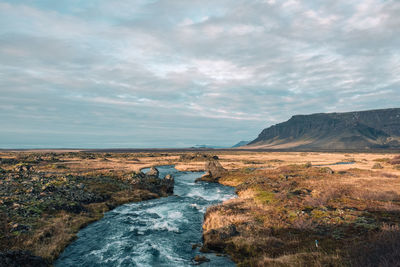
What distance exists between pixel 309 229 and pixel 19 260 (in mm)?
21903

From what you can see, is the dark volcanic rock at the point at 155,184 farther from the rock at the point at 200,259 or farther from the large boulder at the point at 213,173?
the rock at the point at 200,259

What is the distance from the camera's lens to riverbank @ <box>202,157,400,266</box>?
13.7m

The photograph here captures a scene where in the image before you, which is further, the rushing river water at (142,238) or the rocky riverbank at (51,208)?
the rocky riverbank at (51,208)

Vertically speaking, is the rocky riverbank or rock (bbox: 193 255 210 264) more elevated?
the rocky riverbank

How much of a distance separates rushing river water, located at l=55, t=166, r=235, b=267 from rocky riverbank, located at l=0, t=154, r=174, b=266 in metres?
1.39

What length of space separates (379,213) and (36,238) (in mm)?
33183

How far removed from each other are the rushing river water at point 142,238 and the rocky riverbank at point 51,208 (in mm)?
1395

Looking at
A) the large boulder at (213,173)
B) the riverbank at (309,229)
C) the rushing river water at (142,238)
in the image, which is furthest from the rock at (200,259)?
the large boulder at (213,173)

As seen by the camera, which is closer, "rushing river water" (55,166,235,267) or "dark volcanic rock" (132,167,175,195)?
"rushing river water" (55,166,235,267)

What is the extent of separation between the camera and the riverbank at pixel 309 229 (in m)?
13.7

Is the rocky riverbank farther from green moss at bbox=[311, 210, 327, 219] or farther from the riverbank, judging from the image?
green moss at bbox=[311, 210, 327, 219]

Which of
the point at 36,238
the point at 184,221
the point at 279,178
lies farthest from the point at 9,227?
the point at 279,178

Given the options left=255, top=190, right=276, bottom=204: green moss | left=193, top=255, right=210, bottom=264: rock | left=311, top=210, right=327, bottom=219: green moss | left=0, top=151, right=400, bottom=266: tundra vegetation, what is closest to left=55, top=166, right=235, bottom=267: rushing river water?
left=193, top=255, right=210, bottom=264: rock

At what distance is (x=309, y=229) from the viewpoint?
66.9 ft
